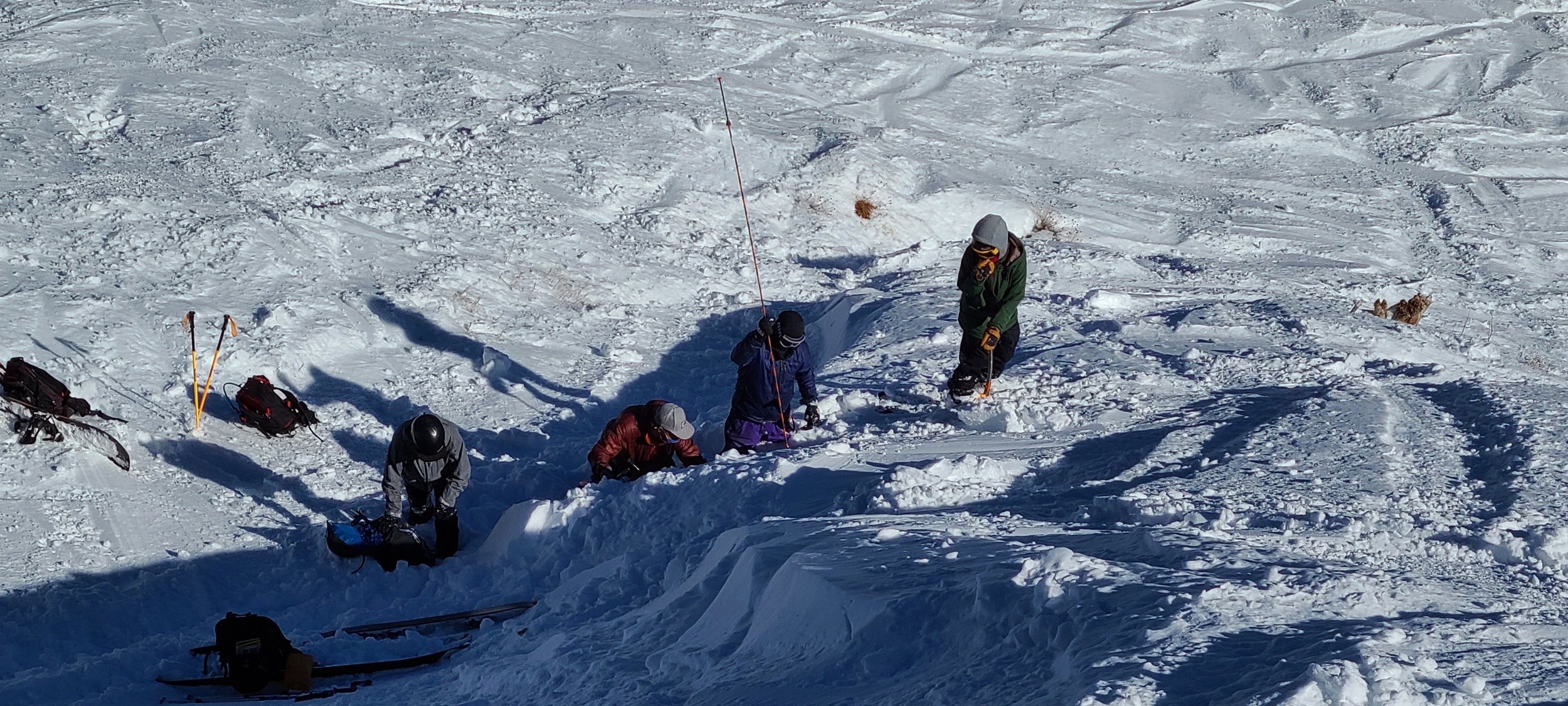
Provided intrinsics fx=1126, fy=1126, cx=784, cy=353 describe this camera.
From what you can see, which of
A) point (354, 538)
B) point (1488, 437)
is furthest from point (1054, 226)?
point (354, 538)

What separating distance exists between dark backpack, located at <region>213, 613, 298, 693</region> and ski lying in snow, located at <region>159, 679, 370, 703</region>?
0.19ft

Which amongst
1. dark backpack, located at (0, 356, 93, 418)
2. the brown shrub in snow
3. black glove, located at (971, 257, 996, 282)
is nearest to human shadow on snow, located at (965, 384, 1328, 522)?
black glove, located at (971, 257, 996, 282)

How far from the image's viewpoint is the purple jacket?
25.6 feet

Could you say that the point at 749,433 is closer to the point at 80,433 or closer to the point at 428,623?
the point at 428,623

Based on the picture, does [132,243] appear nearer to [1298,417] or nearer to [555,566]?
[555,566]

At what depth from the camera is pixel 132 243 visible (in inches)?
410

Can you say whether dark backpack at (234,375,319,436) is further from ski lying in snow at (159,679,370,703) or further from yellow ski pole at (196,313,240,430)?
ski lying in snow at (159,679,370,703)

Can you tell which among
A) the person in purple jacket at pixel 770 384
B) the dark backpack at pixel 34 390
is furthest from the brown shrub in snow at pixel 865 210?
the dark backpack at pixel 34 390

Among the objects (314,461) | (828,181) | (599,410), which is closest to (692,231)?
(828,181)

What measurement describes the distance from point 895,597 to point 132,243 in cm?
892

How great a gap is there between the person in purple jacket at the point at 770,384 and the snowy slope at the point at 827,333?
47 cm

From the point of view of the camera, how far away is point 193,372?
8.95m

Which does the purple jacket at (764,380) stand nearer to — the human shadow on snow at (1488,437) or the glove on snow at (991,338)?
the glove on snow at (991,338)

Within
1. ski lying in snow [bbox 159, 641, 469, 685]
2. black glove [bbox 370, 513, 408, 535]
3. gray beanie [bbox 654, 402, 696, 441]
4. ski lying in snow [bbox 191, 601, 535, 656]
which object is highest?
gray beanie [bbox 654, 402, 696, 441]
